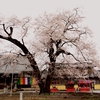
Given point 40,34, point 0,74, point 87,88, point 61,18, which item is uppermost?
point 61,18

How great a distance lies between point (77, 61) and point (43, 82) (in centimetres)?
369

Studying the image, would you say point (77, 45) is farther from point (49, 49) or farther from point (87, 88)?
point (87, 88)

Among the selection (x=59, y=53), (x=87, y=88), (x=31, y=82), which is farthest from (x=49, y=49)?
(x=31, y=82)

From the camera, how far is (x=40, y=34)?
2069cm

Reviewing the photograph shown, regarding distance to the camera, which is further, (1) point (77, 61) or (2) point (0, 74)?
(2) point (0, 74)

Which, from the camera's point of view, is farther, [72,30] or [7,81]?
[7,81]

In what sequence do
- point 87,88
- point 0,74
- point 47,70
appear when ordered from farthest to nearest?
1. point 0,74
2. point 87,88
3. point 47,70

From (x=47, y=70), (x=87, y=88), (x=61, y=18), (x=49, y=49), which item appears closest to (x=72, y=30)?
(x=61, y=18)

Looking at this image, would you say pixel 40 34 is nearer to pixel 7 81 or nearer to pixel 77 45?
pixel 77 45

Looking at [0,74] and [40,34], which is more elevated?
[40,34]

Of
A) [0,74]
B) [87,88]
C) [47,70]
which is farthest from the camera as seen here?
[0,74]

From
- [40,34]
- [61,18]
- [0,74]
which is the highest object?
[61,18]

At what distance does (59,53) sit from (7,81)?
13479mm

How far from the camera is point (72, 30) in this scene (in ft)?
68.4
